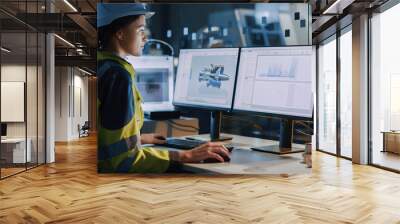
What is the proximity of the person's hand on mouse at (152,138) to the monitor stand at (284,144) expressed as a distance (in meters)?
1.38

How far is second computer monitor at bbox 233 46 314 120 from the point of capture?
539 centimetres

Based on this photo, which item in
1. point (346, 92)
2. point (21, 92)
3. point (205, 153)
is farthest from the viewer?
point (346, 92)

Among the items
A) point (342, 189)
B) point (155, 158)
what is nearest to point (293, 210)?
point (342, 189)

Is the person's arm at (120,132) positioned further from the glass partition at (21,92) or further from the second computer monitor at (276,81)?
the glass partition at (21,92)

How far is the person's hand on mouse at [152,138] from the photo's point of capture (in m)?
5.75

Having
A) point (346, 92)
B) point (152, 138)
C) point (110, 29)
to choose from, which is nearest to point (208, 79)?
point (152, 138)

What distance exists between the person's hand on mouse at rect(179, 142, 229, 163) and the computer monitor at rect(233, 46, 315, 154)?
0.62m

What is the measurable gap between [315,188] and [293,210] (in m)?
1.24

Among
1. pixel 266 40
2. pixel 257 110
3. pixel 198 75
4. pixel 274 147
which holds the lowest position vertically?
pixel 274 147

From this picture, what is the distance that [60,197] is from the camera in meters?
4.53

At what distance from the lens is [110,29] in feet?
18.8

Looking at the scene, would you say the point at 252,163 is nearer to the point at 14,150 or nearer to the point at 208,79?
the point at 208,79

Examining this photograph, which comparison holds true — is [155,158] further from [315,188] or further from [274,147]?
[315,188]

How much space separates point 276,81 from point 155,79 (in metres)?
1.76
